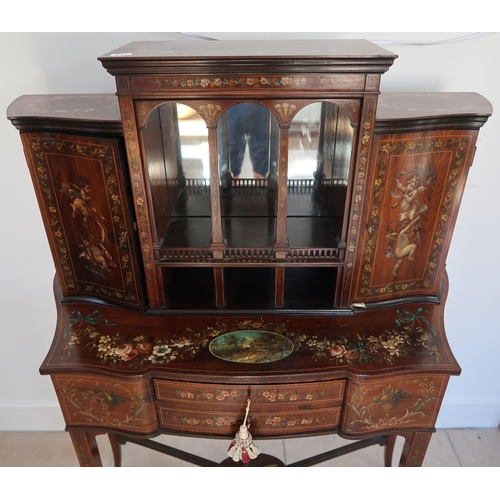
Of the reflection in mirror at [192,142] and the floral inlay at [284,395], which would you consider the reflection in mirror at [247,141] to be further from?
the floral inlay at [284,395]

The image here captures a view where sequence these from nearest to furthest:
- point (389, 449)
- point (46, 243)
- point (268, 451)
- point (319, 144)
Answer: point (319, 144), point (46, 243), point (389, 449), point (268, 451)

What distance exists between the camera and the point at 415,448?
1.63 meters

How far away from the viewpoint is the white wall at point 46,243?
1682mm

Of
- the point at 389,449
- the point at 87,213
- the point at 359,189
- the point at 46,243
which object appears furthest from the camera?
the point at 389,449

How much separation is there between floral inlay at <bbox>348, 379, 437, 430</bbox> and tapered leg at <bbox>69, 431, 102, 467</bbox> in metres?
0.95

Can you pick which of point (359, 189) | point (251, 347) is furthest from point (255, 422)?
point (359, 189)

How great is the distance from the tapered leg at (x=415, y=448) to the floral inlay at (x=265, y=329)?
1.20 feet

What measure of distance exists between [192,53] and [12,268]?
1455mm

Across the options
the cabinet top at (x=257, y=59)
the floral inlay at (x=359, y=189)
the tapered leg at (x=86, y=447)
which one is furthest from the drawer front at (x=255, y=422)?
the cabinet top at (x=257, y=59)

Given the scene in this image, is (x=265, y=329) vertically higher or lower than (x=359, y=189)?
lower

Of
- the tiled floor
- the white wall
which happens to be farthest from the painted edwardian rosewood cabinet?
the tiled floor

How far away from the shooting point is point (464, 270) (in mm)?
2100

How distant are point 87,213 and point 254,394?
0.81 meters

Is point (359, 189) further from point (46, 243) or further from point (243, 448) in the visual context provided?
point (46, 243)
